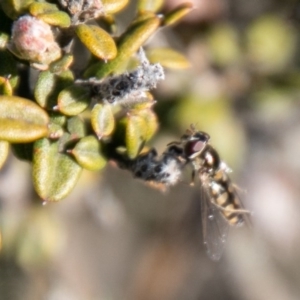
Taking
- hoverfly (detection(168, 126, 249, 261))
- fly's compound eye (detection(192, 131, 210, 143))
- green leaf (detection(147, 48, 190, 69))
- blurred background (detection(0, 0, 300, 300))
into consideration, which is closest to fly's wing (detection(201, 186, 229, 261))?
hoverfly (detection(168, 126, 249, 261))

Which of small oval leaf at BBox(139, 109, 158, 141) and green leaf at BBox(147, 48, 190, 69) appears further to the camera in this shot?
green leaf at BBox(147, 48, 190, 69)

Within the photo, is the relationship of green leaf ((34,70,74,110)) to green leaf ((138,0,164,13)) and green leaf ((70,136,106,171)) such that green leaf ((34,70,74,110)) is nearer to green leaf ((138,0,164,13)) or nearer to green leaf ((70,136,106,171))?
green leaf ((70,136,106,171))

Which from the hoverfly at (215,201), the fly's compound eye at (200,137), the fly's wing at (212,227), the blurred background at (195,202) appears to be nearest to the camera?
the fly's compound eye at (200,137)

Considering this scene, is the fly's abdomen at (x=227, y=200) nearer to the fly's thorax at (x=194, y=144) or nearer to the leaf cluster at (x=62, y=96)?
the fly's thorax at (x=194, y=144)

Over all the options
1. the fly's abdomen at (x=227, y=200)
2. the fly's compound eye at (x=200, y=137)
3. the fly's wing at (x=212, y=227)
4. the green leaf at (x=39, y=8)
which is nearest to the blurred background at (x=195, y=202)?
the fly's abdomen at (x=227, y=200)

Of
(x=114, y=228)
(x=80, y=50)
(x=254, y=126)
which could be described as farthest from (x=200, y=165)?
(x=114, y=228)

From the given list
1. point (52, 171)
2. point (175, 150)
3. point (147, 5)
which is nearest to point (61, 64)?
point (52, 171)
